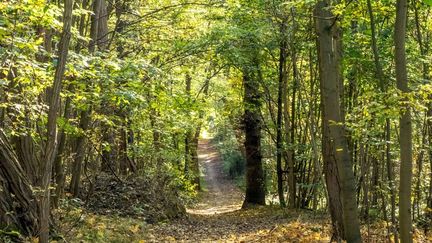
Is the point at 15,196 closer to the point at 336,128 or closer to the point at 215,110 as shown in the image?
the point at 336,128

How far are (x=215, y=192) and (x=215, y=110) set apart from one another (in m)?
10.5

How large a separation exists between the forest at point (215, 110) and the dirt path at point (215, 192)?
1086mm

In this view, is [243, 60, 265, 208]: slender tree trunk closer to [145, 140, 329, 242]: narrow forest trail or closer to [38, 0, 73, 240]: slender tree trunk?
[145, 140, 329, 242]: narrow forest trail

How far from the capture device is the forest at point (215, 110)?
5.22 meters

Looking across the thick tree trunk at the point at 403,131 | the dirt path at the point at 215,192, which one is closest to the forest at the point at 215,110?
the thick tree trunk at the point at 403,131

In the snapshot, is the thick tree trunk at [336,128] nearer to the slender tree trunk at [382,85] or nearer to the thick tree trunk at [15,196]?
the slender tree trunk at [382,85]

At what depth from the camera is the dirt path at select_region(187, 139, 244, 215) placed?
20.1 meters

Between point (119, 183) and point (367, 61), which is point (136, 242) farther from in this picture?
point (367, 61)

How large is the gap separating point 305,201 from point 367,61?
277 inches

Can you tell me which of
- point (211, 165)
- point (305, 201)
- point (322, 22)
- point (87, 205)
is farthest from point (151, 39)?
point (211, 165)

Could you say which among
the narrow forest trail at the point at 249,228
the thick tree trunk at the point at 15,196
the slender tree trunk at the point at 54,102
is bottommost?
the narrow forest trail at the point at 249,228

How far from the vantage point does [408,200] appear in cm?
486

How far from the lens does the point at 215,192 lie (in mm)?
27812

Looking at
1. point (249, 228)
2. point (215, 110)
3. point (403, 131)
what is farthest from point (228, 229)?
point (215, 110)
